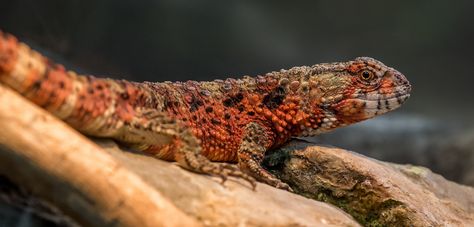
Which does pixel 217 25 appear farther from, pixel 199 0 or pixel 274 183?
pixel 274 183

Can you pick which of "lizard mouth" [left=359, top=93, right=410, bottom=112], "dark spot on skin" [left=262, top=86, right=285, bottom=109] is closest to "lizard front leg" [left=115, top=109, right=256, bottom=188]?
"dark spot on skin" [left=262, top=86, right=285, bottom=109]

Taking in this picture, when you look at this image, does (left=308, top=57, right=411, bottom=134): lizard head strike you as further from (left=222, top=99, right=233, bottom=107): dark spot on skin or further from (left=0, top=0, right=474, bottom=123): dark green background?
(left=0, top=0, right=474, bottom=123): dark green background

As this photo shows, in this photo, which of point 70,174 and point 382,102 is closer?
point 70,174

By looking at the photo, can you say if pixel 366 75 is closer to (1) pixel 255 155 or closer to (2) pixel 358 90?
(2) pixel 358 90

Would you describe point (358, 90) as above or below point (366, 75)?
below

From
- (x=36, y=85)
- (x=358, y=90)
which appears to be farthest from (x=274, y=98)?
(x=36, y=85)
